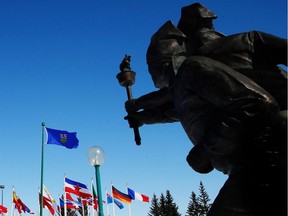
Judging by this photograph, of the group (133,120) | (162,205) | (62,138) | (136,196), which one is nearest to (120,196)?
(136,196)

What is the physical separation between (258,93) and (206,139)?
46 cm

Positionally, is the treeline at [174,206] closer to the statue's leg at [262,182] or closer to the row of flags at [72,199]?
the row of flags at [72,199]

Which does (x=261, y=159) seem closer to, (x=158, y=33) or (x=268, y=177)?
(x=268, y=177)

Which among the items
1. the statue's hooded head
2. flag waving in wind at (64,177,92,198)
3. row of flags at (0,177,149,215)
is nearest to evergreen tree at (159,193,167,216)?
row of flags at (0,177,149,215)

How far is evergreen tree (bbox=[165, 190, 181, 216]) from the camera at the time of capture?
189 ft

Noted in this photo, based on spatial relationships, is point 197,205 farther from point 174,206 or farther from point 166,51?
point 166,51

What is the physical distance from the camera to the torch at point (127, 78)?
349 cm

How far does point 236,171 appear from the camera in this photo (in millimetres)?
2326

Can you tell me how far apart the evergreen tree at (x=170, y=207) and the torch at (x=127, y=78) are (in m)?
56.4

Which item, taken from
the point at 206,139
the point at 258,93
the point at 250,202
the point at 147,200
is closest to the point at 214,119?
the point at 206,139

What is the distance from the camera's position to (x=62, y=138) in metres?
20.5

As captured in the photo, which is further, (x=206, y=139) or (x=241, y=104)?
(x=206, y=139)

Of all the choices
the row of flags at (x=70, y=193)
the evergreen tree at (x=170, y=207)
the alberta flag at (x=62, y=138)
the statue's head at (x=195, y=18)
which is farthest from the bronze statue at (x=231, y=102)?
the evergreen tree at (x=170, y=207)

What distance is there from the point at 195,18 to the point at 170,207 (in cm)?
5760
